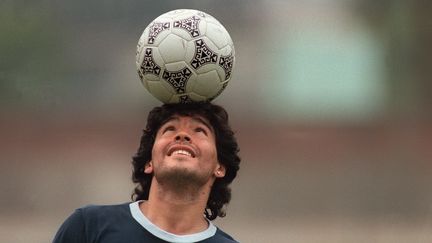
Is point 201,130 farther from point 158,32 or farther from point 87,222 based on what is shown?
point 87,222

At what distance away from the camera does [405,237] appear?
17.0ft

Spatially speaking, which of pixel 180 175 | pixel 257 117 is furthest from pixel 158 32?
pixel 257 117

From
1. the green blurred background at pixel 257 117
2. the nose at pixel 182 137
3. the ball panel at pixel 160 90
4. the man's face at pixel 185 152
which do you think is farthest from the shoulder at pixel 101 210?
the green blurred background at pixel 257 117

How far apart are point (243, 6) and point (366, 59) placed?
80 cm

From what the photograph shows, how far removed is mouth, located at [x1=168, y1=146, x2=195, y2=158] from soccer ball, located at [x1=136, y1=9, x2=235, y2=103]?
7.3 inches

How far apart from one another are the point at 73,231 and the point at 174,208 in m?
0.29

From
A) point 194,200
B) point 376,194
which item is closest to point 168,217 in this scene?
point 194,200

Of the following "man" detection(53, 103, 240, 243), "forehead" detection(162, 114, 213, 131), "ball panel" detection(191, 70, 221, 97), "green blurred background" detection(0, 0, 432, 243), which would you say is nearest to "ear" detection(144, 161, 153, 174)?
"man" detection(53, 103, 240, 243)

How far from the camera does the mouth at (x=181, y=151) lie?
2.51 metres

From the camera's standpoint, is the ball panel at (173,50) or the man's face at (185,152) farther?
the ball panel at (173,50)

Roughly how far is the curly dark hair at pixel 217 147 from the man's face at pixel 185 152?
0.11ft

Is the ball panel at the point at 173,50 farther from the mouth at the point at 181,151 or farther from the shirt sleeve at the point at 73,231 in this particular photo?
the shirt sleeve at the point at 73,231

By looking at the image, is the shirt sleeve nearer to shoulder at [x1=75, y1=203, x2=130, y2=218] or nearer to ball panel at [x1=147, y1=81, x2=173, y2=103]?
shoulder at [x1=75, y1=203, x2=130, y2=218]

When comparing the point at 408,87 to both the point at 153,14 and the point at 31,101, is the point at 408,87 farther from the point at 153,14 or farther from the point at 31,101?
the point at 31,101
